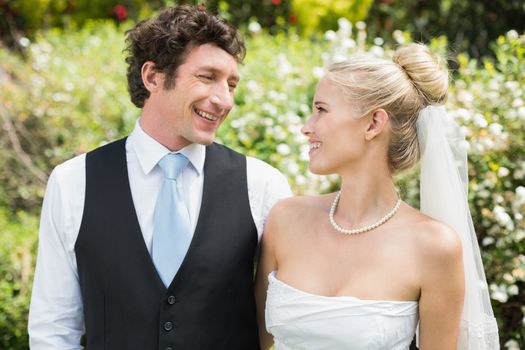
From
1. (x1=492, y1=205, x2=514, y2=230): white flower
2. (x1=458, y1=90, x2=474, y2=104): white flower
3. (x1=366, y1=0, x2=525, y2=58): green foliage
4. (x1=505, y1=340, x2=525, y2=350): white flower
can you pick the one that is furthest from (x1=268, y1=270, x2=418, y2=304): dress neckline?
(x1=366, y1=0, x2=525, y2=58): green foliage

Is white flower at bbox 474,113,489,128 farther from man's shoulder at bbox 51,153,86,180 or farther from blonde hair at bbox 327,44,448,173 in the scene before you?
man's shoulder at bbox 51,153,86,180

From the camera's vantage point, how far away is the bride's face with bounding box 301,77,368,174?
7.59 ft

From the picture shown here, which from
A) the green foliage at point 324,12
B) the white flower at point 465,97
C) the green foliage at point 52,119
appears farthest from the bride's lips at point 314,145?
the green foliage at point 324,12

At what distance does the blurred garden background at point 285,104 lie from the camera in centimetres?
345

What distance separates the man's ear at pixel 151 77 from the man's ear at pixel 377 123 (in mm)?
707

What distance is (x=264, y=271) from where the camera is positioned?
2559 millimetres

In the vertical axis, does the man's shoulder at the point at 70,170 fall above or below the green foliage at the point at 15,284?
above

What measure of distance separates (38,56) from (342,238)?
5115mm

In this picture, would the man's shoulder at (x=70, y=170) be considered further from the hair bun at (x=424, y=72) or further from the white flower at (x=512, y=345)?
the white flower at (x=512, y=345)

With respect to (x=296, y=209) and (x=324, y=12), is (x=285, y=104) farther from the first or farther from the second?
(x=324, y=12)

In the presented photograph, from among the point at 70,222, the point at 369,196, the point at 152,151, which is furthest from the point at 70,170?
the point at 369,196

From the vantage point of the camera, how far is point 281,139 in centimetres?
444

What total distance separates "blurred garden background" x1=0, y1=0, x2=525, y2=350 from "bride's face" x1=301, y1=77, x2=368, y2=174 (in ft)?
1.14

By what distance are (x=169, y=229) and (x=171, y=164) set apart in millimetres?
221
